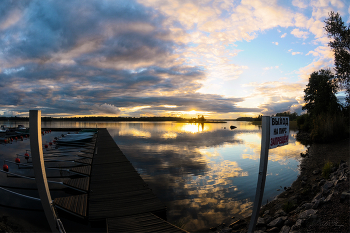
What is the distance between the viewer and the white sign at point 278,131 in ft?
12.9

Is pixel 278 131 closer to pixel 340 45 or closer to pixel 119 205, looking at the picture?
pixel 119 205

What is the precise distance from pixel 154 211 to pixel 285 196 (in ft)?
24.1

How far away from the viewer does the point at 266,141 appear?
383 centimetres

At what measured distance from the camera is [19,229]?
6574 millimetres

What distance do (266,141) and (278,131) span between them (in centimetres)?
54

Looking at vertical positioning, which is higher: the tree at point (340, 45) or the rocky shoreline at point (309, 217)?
the tree at point (340, 45)

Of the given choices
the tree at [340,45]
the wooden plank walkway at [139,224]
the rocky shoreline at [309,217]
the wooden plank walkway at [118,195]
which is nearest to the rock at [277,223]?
the rocky shoreline at [309,217]

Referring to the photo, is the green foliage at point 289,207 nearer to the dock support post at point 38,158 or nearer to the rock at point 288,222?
the rock at point 288,222

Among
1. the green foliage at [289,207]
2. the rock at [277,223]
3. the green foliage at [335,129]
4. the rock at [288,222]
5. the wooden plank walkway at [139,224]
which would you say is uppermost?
the green foliage at [335,129]

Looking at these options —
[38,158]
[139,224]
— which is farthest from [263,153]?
[38,158]

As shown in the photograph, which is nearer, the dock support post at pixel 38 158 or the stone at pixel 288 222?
the dock support post at pixel 38 158

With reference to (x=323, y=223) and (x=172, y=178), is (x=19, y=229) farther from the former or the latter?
(x=323, y=223)

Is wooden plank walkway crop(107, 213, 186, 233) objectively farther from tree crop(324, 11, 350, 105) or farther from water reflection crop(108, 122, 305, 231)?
tree crop(324, 11, 350, 105)

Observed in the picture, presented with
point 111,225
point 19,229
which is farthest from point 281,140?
point 19,229
